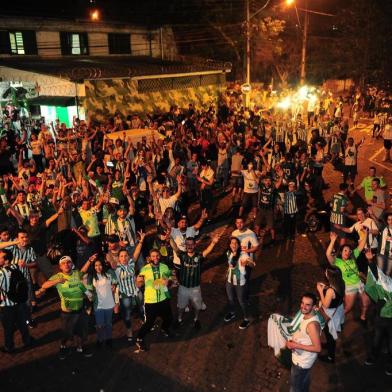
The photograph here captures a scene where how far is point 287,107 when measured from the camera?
23781 millimetres

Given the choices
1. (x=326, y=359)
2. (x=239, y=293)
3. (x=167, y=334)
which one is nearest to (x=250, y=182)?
(x=239, y=293)

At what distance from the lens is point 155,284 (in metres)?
6.50

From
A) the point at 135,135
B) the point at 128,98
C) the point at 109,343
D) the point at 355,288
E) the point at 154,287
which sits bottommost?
the point at 109,343

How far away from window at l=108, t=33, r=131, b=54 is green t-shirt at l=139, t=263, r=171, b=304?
26.8 m

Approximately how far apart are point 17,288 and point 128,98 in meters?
17.7

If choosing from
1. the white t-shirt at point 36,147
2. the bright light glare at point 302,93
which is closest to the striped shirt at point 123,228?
the white t-shirt at point 36,147

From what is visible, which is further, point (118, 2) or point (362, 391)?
point (118, 2)

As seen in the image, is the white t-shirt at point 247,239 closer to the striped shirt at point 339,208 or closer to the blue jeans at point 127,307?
the blue jeans at point 127,307

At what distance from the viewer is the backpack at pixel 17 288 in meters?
6.55

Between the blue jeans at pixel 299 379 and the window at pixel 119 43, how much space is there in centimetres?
2882

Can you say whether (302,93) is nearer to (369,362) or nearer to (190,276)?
(190,276)

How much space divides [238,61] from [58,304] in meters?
32.5

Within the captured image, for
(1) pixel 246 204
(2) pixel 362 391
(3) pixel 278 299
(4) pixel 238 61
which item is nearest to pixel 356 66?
(4) pixel 238 61

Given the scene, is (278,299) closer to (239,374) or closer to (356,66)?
(239,374)
